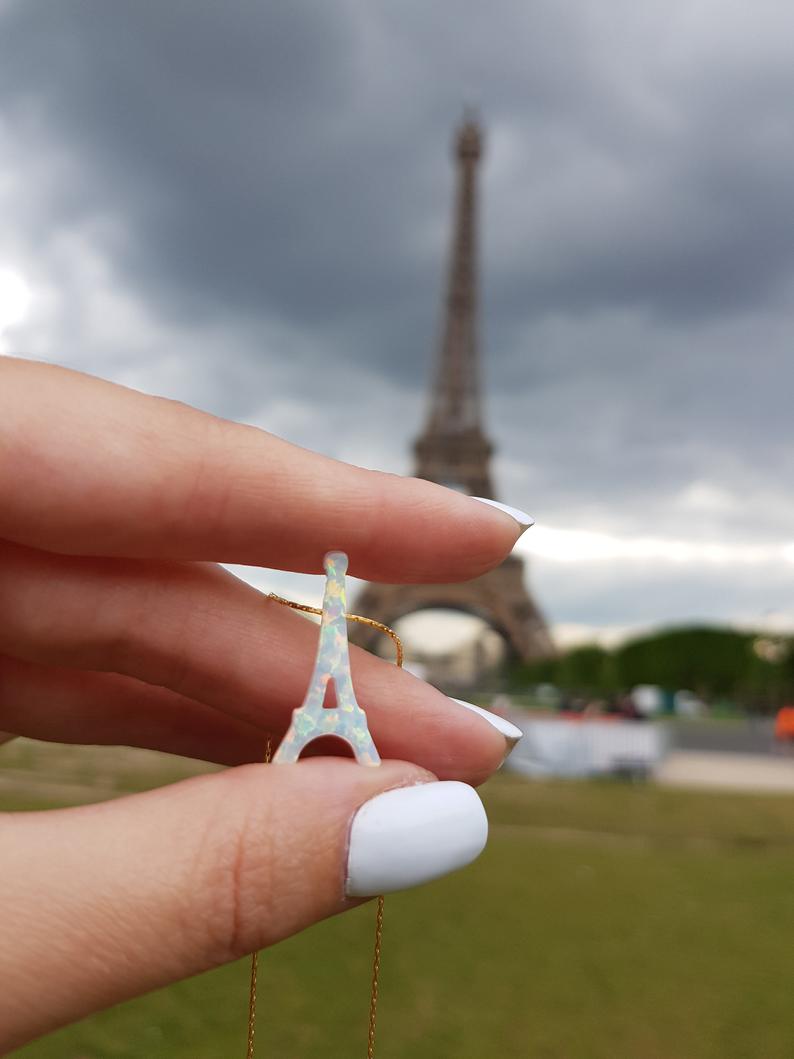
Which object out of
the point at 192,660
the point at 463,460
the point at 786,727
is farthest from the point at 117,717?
the point at 463,460

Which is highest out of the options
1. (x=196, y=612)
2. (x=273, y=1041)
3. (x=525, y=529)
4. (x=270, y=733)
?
(x=525, y=529)

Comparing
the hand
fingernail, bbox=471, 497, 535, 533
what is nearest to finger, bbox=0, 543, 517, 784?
the hand

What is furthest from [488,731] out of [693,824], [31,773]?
[31,773]

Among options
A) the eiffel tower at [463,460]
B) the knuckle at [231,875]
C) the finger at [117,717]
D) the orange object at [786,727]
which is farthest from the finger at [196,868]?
the eiffel tower at [463,460]

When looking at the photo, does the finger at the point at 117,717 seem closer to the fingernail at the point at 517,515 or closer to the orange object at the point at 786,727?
the fingernail at the point at 517,515

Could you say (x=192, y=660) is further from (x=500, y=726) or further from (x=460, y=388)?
(x=460, y=388)

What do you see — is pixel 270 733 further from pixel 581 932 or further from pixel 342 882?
pixel 581 932
